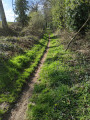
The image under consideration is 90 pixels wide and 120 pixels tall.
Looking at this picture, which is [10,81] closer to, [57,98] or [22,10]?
[57,98]

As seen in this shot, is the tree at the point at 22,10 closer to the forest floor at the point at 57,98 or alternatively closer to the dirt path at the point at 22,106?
the forest floor at the point at 57,98

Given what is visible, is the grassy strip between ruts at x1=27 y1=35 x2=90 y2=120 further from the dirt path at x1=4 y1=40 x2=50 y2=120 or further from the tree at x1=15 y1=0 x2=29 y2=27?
the tree at x1=15 y1=0 x2=29 y2=27

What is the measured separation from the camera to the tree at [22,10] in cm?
2020

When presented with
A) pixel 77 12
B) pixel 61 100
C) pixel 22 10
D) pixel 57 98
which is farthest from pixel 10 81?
pixel 22 10

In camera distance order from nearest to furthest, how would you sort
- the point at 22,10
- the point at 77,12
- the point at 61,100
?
the point at 61,100
the point at 77,12
the point at 22,10

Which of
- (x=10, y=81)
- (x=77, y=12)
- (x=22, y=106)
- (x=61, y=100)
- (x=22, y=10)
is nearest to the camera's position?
(x=61, y=100)

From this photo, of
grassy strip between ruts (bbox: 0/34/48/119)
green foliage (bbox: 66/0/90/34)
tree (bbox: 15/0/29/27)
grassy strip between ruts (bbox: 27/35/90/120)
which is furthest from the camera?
tree (bbox: 15/0/29/27)

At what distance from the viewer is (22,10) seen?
20516mm

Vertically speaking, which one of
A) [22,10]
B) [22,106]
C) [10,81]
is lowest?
[22,106]

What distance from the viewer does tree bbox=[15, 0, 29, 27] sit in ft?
66.3

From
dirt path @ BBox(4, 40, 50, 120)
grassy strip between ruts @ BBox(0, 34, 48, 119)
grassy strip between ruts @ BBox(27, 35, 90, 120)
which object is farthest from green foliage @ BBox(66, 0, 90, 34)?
dirt path @ BBox(4, 40, 50, 120)

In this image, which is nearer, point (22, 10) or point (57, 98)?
point (57, 98)

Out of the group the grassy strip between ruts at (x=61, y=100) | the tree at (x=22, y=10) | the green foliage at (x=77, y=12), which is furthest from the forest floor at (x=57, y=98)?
the tree at (x=22, y=10)

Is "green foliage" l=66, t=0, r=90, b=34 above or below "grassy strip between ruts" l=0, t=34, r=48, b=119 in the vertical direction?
above
